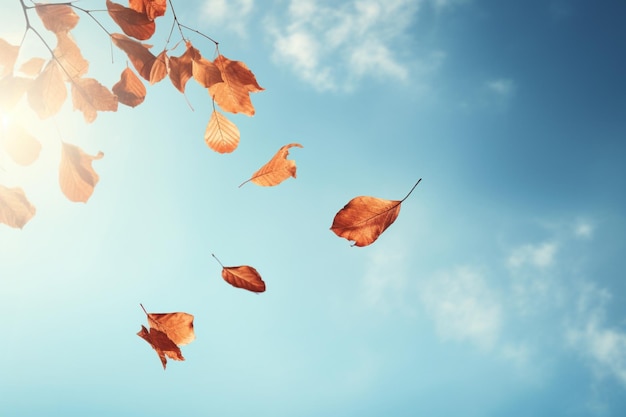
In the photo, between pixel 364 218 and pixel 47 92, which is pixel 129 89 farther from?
pixel 364 218

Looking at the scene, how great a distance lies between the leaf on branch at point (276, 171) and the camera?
4.04 ft

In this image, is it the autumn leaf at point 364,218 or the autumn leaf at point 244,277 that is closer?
the autumn leaf at point 364,218

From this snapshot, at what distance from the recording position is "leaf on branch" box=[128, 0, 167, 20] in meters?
1.08

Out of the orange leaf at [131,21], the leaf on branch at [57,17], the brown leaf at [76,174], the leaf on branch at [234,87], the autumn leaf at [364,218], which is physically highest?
the leaf on branch at [234,87]

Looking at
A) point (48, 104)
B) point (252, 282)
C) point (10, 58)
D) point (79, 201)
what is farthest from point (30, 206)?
point (252, 282)

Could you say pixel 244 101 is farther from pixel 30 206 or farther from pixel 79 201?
pixel 30 206

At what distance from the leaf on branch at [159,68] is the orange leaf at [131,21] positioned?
88 millimetres

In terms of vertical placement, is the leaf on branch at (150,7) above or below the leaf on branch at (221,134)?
above

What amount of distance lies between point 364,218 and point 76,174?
2.58 ft

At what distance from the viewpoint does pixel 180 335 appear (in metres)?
1.25

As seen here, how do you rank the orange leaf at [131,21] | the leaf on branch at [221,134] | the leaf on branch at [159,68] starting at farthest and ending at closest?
the leaf on branch at [221,134], the leaf on branch at [159,68], the orange leaf at [131,21]

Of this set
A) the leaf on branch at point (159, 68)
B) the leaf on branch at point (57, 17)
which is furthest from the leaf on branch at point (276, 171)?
the leaf on branch at point (57, 17)

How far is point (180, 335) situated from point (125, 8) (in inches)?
36.5

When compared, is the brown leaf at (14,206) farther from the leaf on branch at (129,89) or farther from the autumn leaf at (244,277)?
the autumn leaf at (244,277)
